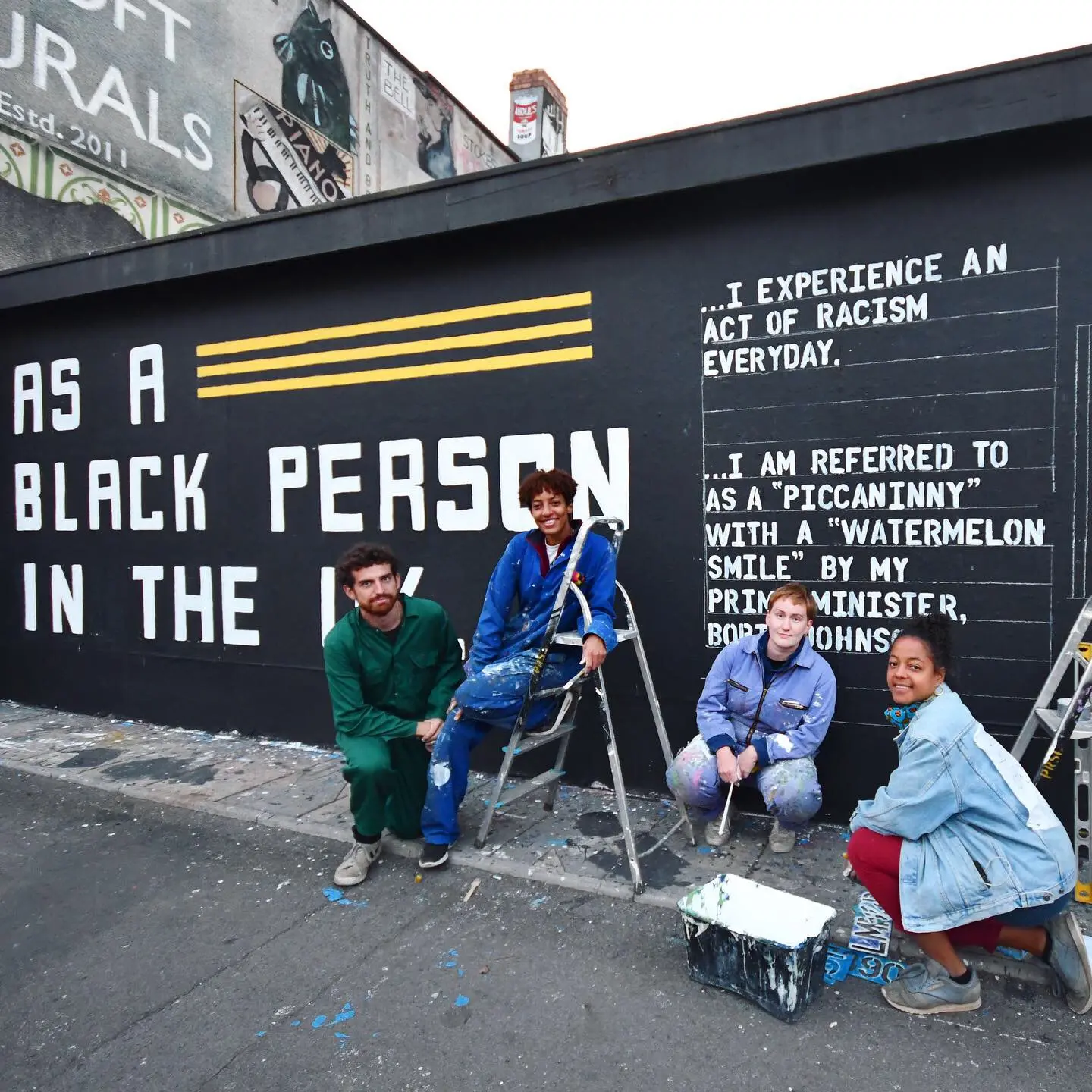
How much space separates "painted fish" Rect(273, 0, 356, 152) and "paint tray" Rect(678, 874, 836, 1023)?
11.9 meters

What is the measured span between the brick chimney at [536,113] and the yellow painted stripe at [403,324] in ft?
36.4

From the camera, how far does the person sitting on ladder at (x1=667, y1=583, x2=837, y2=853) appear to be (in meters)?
3.69

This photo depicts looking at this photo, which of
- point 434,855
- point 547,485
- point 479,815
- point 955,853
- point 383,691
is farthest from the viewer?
point 479,815

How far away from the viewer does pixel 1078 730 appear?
9.72 ft

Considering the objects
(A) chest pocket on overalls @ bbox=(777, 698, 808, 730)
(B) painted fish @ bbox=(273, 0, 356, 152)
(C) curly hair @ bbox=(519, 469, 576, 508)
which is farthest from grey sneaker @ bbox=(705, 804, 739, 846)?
(B) painted fish @ bbox=(273, 0, 356, 152)

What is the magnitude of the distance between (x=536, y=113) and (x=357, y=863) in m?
14.9

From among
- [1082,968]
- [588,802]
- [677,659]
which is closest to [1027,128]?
[677,659]

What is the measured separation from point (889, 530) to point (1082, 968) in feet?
6.46

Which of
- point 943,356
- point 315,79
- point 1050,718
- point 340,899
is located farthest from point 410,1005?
point 315,79

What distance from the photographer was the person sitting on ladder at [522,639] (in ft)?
12.2

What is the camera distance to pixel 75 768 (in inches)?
210

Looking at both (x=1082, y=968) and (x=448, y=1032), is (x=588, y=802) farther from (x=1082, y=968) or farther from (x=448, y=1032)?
(x=1082, y=968)

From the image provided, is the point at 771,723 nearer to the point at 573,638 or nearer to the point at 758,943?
the point at 573,638

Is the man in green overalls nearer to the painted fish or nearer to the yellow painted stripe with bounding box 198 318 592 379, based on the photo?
the yellow painted stripe with bounding box 198 318 592 379
